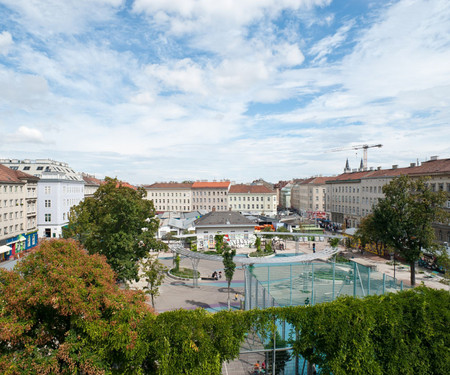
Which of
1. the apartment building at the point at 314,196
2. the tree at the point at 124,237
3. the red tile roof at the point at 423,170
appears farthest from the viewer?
the apartment building at the point at 314,196

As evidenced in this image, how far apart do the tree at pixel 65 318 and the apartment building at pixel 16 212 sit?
3707cm

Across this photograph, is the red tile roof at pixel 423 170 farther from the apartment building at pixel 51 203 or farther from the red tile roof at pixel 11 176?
the apartment building at pixel 51 203

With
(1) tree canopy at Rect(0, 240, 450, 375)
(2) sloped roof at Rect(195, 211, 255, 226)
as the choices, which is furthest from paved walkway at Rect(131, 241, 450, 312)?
(1) tree canopy at Rect(0, 240, 450, 375)

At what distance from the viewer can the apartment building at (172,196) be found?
113000 millimetres

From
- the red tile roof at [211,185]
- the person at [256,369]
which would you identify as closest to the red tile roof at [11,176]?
the person at [256,369]

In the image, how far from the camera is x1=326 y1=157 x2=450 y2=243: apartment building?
4412cm

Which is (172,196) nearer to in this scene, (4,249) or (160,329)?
(4,249)

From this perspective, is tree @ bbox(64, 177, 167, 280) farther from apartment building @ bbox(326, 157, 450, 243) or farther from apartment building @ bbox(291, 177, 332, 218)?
apartment building @ bbox(291, 177, 332, 218)

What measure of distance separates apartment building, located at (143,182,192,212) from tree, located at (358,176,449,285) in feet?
282

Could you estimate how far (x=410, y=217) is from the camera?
30.7 meters

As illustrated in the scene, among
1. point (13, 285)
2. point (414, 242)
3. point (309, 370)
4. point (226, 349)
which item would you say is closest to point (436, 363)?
point (309, 370)

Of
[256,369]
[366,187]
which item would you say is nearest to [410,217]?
[256,369]

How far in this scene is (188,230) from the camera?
58281 mm

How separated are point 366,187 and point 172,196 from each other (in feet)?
224
